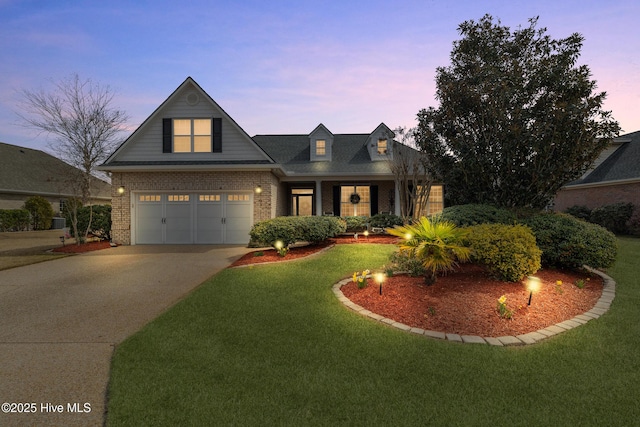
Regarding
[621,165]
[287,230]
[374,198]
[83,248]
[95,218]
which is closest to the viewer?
[287,230]

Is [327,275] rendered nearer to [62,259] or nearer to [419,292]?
[419,292]

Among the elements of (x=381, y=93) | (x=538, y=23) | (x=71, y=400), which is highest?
(x=381, y=93)

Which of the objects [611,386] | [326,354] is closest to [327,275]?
[326,354]

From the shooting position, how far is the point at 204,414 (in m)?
2.56

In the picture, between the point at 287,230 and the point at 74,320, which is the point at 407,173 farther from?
the point at 74,320

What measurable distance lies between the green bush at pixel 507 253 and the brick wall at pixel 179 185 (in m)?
9.56

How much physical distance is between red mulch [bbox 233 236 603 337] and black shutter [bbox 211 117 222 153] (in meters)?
10.1

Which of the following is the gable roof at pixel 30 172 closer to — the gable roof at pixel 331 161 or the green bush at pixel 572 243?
the gable roof at pixel 331 161

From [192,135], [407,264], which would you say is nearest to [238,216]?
[192,135]

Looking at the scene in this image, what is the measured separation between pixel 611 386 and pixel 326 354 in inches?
115

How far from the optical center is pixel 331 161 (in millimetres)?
18031

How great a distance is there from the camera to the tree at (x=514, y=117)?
311 inches

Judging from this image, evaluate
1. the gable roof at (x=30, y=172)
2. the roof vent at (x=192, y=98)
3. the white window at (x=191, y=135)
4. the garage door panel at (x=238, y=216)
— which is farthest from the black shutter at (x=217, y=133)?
the gable roof at (x=30, y=172)

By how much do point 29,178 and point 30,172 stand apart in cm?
120
